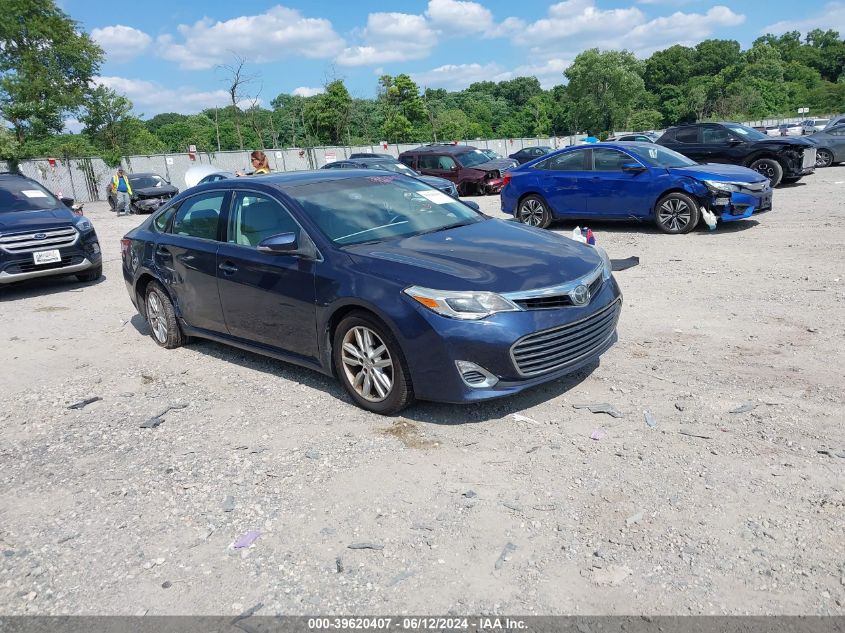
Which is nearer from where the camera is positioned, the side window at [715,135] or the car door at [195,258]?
the car door at [195,258]

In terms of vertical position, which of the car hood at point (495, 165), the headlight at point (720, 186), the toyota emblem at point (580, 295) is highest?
the car hood at point (495, 165)

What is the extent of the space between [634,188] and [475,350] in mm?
8315

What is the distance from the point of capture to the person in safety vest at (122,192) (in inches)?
901

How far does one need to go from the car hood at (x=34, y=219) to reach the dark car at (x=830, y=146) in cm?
2209

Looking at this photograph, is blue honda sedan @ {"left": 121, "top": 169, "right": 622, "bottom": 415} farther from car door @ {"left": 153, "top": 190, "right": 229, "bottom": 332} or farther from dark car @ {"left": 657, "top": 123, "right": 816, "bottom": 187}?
dark car @ {"left": 657, "top": 123, "right": 816, "bottom": 187}

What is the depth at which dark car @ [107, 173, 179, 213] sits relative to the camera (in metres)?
24.0

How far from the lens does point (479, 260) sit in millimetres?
4566

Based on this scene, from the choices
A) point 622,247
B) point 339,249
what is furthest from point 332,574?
point 622,247

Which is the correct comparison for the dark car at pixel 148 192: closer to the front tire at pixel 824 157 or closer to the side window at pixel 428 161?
the side window at pixel 428 161

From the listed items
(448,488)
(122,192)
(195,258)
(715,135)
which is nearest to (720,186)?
(715,135)

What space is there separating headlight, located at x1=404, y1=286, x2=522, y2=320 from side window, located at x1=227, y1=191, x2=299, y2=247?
142 centimetres

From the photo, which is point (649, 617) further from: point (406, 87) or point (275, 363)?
point (406, 87)

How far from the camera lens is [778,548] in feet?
9.62

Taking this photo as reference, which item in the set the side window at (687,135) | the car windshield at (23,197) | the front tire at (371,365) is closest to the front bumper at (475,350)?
the front tire at (371,365)
